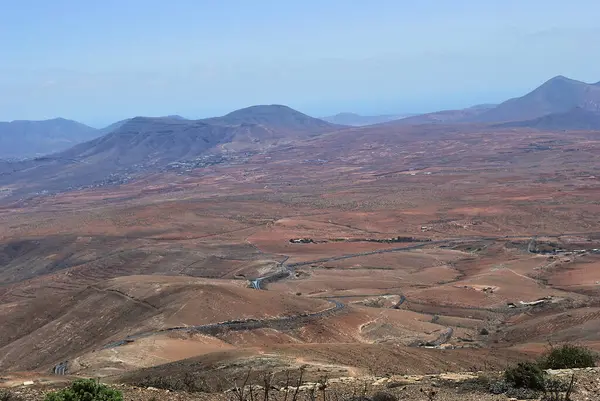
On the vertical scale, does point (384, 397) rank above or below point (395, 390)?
above

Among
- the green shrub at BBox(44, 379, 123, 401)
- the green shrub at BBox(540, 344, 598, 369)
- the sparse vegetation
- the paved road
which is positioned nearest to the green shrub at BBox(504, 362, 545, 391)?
the green shrub at BBox(540, 344, 598, 369)

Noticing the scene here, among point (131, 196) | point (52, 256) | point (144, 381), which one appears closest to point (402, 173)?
point (131, 196)

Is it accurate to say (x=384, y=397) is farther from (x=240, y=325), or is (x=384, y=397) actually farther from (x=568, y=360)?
(x=240, y=325)

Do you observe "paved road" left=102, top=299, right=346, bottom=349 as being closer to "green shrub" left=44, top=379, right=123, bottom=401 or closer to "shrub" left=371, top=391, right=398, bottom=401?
"green shrub" left=44, top=379, right=123, bottom=401

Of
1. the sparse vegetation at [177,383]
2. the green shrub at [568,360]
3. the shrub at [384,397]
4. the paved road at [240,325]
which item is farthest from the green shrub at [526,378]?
the paved road at [240,325]

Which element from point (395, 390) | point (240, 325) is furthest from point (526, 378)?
point (240, 325)
